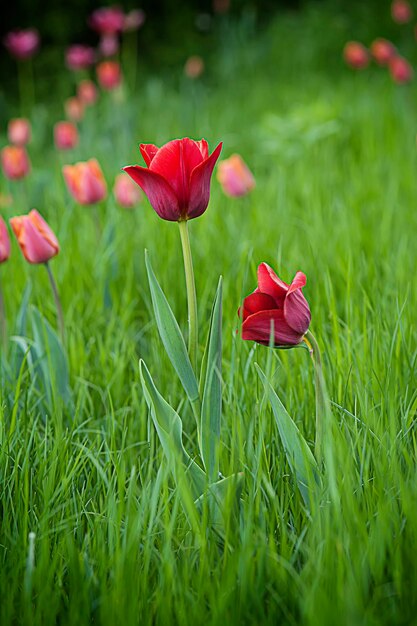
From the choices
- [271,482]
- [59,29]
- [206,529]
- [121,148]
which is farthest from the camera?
[59,29]

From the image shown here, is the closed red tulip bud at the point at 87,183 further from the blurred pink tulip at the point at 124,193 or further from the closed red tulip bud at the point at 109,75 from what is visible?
the closed red tulip bud at the point at 109,75

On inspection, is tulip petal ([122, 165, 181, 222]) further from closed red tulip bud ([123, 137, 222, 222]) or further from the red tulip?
the red tulip

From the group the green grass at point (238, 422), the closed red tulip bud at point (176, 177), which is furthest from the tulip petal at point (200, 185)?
the green grass at point (238, 422)

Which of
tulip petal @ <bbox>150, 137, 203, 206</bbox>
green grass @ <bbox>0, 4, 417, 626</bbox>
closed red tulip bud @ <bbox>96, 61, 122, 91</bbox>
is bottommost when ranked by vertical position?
green grass @ <bbox>0, 4, 417, 626</bbox>

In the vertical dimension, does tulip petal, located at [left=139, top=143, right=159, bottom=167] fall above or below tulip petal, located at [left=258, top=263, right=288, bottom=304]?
above

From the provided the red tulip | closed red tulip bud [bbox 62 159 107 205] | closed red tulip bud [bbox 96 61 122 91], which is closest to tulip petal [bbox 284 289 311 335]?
the red tulip

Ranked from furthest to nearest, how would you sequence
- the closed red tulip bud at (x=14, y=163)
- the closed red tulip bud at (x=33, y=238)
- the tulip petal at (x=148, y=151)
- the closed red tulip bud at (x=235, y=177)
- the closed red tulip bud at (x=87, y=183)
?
the closed red tulip bud at (x=14, y=163) → the closed red tulip bud at (x=235, y=177) → the closed red tulip bud at (x=87, y=183) → the closed red tulip bud at (x=33, y=238) → the tulip petal at (x=148, y=151)

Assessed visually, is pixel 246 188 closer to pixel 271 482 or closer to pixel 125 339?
pixel 125 339

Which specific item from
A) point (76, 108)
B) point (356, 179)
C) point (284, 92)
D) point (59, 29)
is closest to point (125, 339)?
point (356, 179)

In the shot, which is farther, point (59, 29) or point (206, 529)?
point (59, 29)

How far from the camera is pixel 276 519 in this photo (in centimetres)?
89

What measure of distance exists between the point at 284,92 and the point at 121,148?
3.89 feet

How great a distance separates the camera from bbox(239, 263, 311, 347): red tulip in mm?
830

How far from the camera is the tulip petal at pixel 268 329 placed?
83 centimetres
